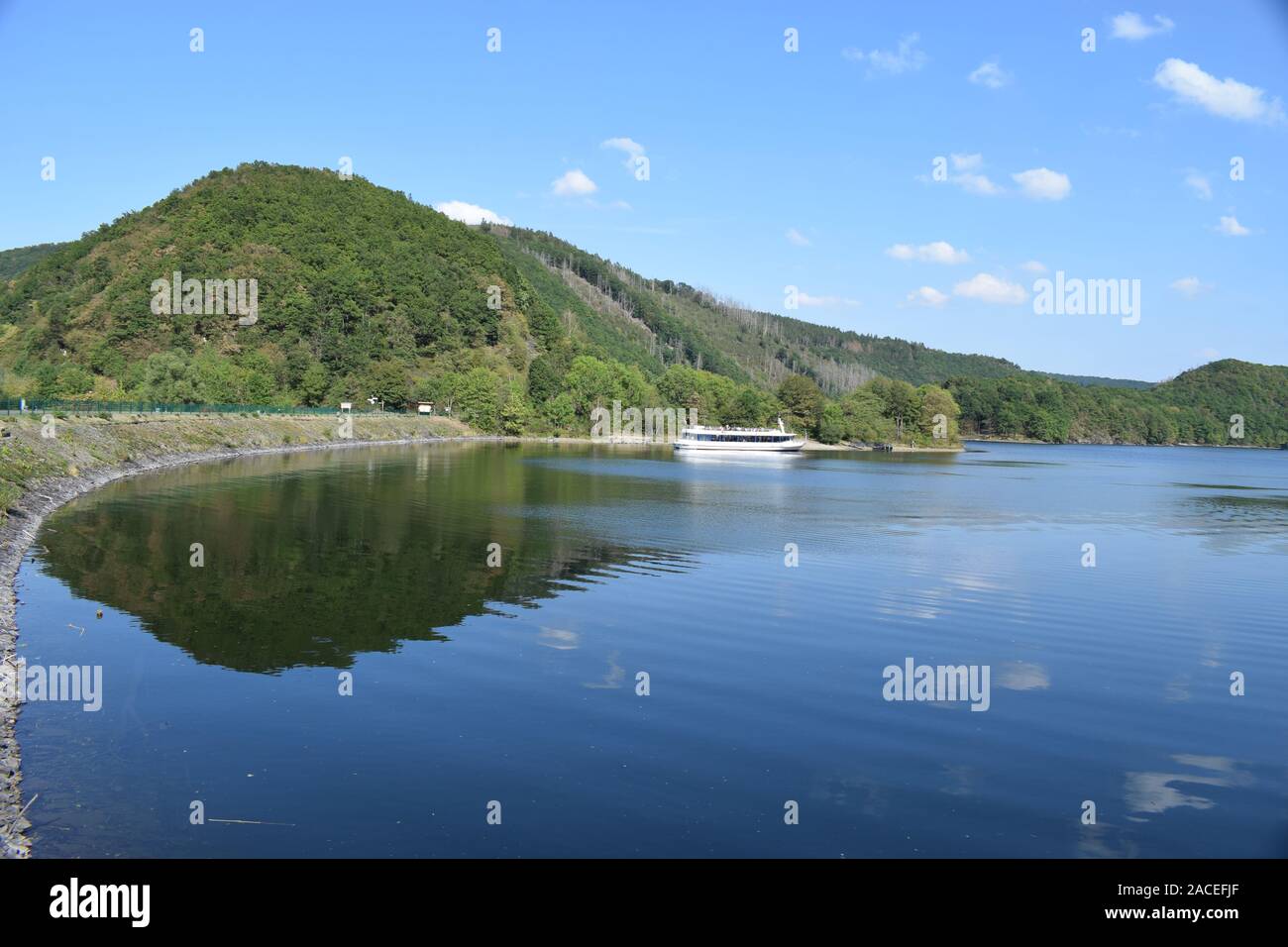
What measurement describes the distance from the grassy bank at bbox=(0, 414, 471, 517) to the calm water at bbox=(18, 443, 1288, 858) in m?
10.3

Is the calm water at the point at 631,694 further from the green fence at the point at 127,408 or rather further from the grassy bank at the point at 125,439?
the green fence at the point at 127,408

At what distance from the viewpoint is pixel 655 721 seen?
22391 millimetres

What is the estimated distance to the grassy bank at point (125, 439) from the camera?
59.7 meters

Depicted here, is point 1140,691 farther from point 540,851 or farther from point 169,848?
point 169,848

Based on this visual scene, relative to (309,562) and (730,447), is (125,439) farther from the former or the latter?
(730,447)

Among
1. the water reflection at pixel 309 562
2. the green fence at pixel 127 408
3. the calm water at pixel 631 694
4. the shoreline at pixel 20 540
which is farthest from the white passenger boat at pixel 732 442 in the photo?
the calm water at pixel 631 694

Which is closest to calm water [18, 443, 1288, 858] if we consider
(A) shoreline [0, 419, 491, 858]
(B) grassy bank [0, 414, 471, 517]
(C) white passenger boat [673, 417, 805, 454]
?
(A) shoreline [0, 419, 491, 858]

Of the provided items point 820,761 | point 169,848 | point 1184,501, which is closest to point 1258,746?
point 820,761

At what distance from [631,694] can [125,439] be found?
81.6m

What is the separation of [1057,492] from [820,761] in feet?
A: 314

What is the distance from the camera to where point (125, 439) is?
90.1m

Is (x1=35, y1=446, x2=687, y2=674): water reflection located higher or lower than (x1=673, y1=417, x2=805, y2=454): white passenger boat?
lower

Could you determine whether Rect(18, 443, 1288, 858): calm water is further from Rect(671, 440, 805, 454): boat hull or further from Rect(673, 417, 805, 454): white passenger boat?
Rect(673, 417, 805, 454): white passenger boat

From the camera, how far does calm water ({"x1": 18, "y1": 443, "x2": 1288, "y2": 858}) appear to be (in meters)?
16.8
